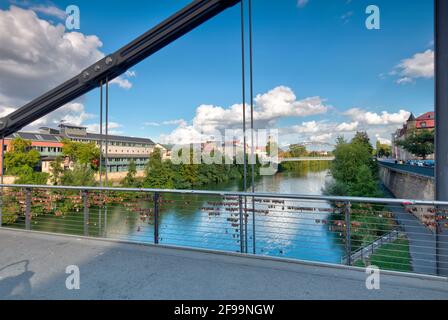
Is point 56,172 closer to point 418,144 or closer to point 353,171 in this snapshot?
point 353,171

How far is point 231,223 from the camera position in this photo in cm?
248

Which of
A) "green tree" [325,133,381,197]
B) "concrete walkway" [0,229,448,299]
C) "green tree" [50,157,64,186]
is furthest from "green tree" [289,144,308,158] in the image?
"concrete walkway" [0,229,448,299]

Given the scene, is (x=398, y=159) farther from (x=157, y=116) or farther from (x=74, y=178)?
(x=74, y=178)

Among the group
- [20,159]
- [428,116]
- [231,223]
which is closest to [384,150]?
[428,116]

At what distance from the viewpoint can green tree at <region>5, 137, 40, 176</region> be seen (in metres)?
20.5

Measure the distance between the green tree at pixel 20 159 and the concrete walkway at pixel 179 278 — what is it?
22.9 metres

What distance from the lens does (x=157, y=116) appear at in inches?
708

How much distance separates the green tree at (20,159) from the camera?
20500 millimetres

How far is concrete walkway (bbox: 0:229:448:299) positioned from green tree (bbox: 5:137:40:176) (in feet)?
75.1

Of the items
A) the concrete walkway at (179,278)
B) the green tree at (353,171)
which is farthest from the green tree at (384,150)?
the concrete walkway at (179,278)

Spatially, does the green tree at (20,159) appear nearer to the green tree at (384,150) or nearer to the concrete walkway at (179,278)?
the concrete walkway at (179,278)

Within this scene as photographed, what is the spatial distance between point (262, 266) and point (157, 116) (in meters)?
17.2

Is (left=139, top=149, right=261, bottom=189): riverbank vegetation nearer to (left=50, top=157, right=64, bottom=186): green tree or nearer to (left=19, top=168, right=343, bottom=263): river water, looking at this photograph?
(left=19, top=168, right=343, bottom=263): river water

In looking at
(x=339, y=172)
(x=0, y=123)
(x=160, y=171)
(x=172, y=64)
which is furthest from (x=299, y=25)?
(x=0, y=123)
